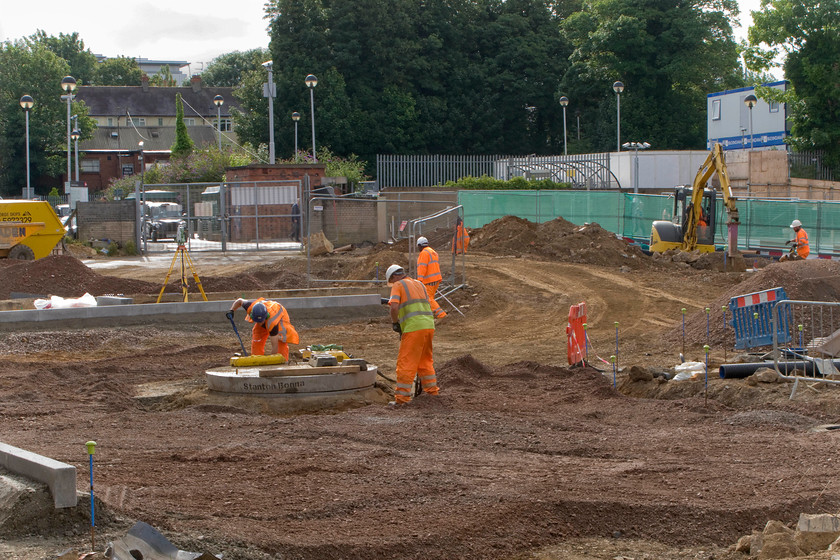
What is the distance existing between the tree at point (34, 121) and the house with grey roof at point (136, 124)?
3.73 m

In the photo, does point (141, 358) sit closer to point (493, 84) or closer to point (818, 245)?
point (818, 245)

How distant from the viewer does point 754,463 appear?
7898 mm

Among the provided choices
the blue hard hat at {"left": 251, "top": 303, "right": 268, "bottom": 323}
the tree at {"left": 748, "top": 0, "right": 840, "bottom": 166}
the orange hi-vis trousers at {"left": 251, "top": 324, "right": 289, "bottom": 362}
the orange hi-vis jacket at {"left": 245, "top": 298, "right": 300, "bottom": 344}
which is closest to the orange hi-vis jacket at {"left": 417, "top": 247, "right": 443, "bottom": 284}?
the orange hi-vis trousers at {"left": 251, "top": 324, "right": 289, "bottom": 362}

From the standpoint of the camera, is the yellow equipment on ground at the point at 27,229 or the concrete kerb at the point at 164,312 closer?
the concrete kerb at the point at 164,312

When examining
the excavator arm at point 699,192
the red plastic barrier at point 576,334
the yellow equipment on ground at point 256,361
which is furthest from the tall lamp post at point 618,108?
the yellow equipment on ground at point 256,361

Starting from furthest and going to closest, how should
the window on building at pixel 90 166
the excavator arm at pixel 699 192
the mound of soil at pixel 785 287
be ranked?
the window on building at pixel 90 166 → the excavator arm at pixel 699 192 → the mound of soil at pixel 785 287

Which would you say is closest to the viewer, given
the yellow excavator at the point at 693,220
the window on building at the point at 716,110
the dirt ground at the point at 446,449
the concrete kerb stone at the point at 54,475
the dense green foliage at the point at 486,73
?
the concrete kerb stone at the point at 54,475

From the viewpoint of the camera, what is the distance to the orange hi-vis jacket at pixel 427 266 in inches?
677

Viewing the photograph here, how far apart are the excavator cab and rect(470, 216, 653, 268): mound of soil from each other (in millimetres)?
711

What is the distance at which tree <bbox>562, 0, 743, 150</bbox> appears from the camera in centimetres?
5534

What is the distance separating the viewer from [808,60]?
4000 centimetres

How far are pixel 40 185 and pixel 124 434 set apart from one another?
6642cm

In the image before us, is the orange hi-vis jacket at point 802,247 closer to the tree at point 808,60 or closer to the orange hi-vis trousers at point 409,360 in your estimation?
the orange hi-vis trousers at point 409,360

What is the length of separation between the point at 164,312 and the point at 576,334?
8.09 meters
